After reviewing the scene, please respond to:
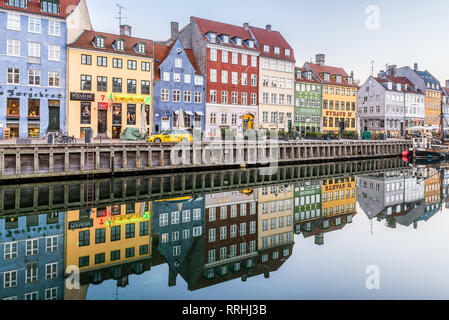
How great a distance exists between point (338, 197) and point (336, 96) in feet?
156

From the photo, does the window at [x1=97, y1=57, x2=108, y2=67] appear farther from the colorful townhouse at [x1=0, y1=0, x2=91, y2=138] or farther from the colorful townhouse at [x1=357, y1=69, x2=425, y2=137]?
the colorful townhouse at [x1=357, y1=69, x2=425, y2=137]

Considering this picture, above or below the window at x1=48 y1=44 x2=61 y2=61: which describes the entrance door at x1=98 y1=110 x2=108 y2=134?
below

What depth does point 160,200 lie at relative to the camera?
20766mm

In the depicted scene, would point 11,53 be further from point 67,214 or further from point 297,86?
point 297,86

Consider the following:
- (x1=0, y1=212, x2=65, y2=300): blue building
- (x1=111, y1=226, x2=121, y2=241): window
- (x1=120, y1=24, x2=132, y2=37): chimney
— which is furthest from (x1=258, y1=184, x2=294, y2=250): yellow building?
(x1=120, y1=24, x2=132, y2=37): chimney

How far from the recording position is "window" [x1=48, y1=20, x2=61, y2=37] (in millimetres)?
39656

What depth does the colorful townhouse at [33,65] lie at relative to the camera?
37.5m

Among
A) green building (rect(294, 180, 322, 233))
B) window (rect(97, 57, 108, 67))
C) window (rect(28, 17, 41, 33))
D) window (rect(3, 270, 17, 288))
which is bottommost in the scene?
window (rect(3, 270, 17, 288))

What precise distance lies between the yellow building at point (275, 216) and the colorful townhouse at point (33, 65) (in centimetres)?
2602

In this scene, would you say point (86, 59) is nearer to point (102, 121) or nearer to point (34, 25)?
point (34, 25)

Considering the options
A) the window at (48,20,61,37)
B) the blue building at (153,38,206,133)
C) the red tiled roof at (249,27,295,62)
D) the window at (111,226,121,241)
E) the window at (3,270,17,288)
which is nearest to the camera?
the window at (3,270,17,288)

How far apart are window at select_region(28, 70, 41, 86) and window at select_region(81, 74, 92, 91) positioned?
4.21 m
